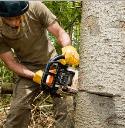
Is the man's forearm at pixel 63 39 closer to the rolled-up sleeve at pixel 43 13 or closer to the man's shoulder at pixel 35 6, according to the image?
the rolled-up sleeve at pixel 43 13

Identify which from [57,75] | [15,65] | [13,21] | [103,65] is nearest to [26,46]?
[15,65]

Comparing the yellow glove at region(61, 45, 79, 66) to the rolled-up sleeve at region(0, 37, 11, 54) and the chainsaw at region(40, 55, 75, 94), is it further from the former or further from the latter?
the rolled-up sleeve at region(0, 37, 11, 54)

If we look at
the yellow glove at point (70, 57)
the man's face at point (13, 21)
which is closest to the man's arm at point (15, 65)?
the man's face at point (13, 21)

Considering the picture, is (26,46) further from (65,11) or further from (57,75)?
(65,11)

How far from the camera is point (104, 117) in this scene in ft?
5.39

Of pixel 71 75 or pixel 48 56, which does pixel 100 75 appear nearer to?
pixel 71 75

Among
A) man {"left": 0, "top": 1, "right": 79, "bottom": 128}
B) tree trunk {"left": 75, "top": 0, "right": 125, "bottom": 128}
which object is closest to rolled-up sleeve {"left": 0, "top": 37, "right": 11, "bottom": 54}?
man {"left": 0, "top": 1, "right": 79, "bottom": 128}

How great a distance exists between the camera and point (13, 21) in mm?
3025

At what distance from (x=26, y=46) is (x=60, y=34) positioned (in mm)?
396

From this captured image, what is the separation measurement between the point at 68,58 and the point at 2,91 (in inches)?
79.1

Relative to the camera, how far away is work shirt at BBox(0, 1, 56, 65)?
315cm

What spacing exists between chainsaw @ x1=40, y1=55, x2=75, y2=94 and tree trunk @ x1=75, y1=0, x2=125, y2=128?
940 mm

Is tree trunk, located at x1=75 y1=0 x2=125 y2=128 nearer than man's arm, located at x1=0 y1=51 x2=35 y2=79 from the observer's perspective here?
Yes

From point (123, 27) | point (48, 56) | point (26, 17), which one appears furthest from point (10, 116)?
point (123, 27)
